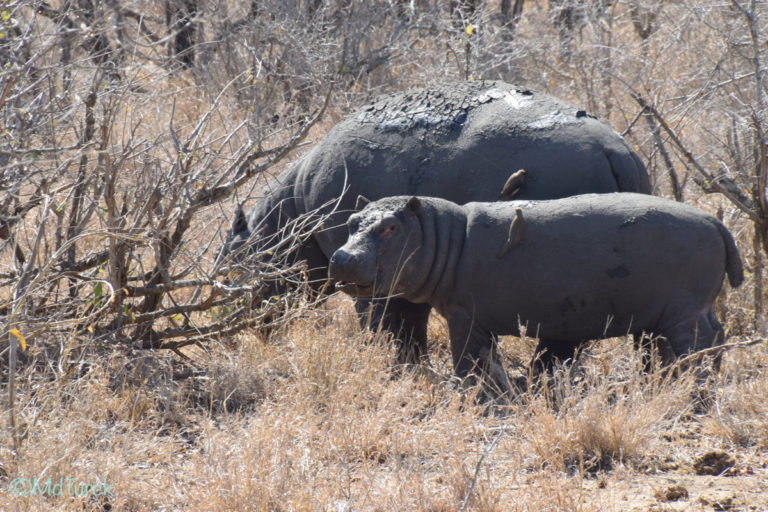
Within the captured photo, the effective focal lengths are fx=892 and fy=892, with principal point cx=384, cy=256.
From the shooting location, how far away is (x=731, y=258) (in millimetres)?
4859

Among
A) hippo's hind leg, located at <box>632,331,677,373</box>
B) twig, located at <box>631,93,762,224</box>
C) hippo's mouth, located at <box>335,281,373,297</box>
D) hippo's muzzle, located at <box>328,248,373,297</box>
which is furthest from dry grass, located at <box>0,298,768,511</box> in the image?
twig, located at <box>631,93,762,224</box>

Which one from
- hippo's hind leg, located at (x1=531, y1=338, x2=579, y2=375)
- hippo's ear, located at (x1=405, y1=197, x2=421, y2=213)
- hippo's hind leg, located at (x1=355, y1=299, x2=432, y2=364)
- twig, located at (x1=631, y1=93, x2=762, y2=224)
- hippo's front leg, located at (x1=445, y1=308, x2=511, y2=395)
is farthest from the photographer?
twig, located at (x1=631, y1=93, x2=762, y2=224)

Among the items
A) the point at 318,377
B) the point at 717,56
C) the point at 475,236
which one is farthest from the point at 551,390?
the point at 717,56

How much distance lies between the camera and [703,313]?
4.79 meters

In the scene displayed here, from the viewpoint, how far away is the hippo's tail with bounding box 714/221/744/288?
4.82 metres

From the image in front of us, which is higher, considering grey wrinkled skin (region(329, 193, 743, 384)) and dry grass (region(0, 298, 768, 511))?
grey wrinkled skin (region(329, 193, 743, 384))

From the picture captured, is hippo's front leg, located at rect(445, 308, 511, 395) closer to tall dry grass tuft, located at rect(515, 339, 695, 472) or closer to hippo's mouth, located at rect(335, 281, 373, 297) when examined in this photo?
hippo's mouth, located at rect(335, 281, 373, 297)

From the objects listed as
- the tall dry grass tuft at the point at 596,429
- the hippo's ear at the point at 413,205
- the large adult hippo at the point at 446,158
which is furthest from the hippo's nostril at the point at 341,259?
the tall dry grass tuft at the point at 596,429

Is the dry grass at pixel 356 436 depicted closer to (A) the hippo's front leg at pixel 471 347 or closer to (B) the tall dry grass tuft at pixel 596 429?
(B) the tall dry grass tuft at pixel 596 429

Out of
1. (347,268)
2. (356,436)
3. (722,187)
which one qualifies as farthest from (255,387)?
(722,187)

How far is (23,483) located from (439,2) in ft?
27.9

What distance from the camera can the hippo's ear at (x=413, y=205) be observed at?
4.97m

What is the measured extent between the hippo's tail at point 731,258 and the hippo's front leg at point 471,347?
4.45ft

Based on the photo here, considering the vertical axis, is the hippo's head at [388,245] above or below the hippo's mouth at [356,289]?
above
